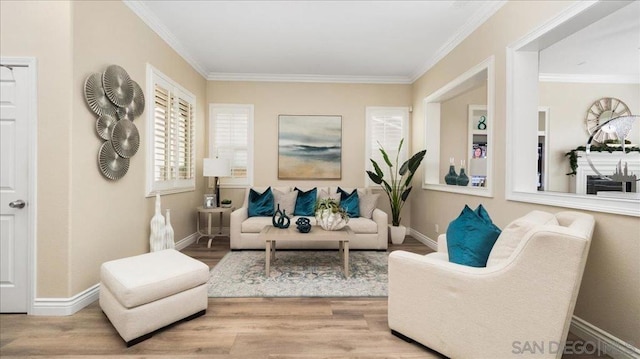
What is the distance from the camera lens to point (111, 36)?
8.97 feet

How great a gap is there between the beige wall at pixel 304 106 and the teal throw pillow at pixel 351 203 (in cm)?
67

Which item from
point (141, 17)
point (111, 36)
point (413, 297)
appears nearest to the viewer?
point (413, 297)

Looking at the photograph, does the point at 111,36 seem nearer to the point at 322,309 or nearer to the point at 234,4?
the point at 234,4

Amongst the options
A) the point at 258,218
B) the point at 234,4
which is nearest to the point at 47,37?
the point at 234,4

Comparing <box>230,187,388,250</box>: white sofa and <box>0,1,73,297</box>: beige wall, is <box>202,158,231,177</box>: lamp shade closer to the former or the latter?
<box>230,187,388,250</box>: white sofa

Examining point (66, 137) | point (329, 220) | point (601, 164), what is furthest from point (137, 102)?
point (601, 164)

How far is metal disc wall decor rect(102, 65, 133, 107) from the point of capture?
2611 millimetres

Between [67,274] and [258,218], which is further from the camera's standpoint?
[258,218]

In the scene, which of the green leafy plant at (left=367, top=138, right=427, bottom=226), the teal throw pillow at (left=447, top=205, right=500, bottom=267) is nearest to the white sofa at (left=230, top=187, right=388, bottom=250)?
the green leafy plant at (left=367, top=138, right=427, bottom=226)

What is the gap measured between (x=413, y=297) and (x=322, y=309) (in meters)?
0.89

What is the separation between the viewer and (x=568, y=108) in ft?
16.9

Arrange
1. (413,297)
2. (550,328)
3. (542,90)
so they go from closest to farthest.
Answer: (550,328)
(413,297)
(542,90)

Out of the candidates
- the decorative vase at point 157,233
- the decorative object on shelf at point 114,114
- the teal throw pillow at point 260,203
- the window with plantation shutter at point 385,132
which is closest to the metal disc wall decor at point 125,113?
the decorative object on shelf at point 114,114

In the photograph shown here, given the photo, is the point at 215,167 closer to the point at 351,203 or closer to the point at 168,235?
the point at 168,235
